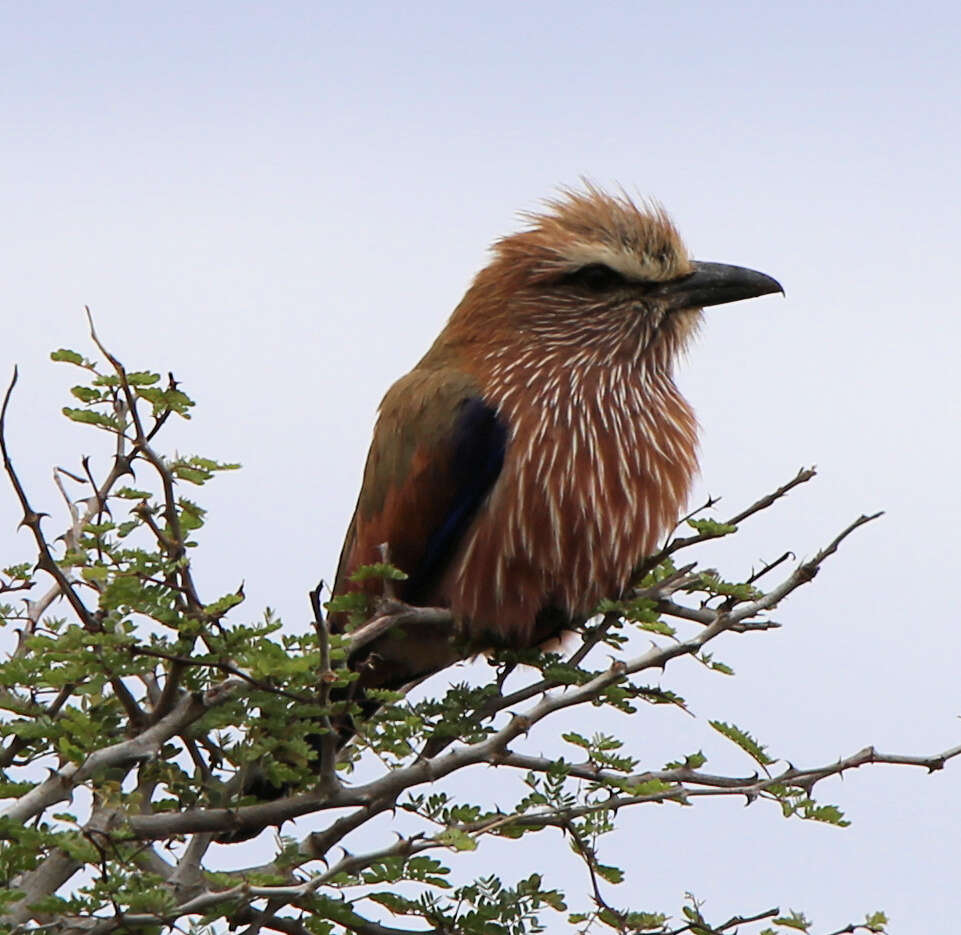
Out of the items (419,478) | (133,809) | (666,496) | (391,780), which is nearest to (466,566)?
(419,478)

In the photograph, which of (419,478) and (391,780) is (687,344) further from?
(391,780)

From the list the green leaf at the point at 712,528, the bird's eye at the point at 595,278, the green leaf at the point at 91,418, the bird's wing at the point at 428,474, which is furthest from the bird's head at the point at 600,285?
the green leaf at the point at 91,418

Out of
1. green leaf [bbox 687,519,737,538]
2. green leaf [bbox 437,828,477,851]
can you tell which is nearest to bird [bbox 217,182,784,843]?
green leaf [bbox 687,519,737,538]

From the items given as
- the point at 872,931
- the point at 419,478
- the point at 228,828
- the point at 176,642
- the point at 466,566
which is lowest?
the point at 872,931

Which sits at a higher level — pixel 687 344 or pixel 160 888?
pixel 687 344

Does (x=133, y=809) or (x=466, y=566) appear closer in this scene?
(x=133, y=809)

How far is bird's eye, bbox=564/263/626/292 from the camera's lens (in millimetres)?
6992

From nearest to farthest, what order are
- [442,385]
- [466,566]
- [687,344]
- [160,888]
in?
[160,888] < [466,566] < [442,385] < [687,344]

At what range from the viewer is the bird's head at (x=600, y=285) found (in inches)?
273

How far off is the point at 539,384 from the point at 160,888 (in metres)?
2.67

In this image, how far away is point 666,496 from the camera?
6461mm

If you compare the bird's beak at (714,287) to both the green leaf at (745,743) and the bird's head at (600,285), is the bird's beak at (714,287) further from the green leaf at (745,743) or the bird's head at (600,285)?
the green leaf at (745,743)

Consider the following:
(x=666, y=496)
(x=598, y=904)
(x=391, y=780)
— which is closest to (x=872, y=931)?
(x=598, y=904)

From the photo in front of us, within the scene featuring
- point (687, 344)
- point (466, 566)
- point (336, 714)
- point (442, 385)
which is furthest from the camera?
point (687, 344)
